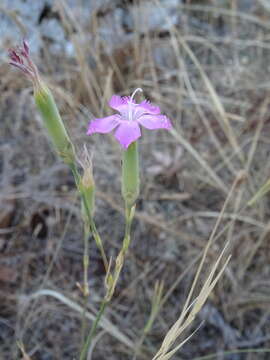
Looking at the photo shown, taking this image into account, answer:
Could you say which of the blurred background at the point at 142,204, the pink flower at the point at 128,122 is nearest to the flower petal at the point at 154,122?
the pink flower at the point at 128,122

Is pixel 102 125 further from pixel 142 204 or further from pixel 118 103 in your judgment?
pixel 142 204

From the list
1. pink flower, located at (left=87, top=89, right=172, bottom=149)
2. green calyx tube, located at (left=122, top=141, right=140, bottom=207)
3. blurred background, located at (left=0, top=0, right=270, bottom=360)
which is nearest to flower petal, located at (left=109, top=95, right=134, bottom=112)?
pink flower, located at (left=87, top=89, right=172, bottom=149)

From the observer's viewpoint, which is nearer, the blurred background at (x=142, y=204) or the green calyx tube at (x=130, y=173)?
the green calyx tube at (x=130, y=173)

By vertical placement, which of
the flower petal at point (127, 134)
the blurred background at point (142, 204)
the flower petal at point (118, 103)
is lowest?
the blurred background at point (142, 204)

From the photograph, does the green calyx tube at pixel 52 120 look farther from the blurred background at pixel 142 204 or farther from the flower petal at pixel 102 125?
the blurred background at pixel 142 204

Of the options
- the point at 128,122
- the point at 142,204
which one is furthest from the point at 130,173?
the point at 142,204

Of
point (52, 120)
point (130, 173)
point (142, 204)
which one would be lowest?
point (142, 204)

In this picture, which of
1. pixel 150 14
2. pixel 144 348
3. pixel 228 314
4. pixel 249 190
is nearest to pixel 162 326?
pixel 144 348
